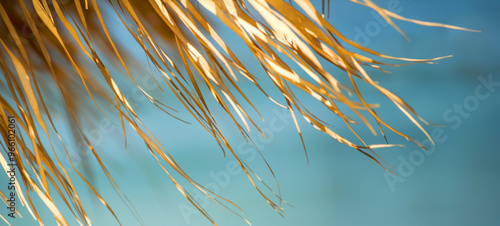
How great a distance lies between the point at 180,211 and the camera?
0.48 metres

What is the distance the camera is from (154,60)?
39cm

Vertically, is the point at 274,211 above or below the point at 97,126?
below

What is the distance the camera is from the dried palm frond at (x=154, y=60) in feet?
Result: 1.07

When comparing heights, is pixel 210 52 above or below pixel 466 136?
above

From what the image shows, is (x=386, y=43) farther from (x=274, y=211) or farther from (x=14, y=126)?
(x=14, y=126)

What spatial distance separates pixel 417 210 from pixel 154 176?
0.37 m

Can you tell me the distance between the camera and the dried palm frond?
12.8 inches

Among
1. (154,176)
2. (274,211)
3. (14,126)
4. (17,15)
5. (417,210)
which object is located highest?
(17,15)

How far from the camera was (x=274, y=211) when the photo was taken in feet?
1.59

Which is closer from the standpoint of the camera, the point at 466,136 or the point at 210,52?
the point at 210,52

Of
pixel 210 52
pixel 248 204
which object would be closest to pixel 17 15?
pixel 210 52

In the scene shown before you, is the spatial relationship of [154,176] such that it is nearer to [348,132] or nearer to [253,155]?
[253,155]

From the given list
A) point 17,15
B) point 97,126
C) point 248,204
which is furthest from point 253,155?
point 17,15

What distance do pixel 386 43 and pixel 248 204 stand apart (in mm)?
298
